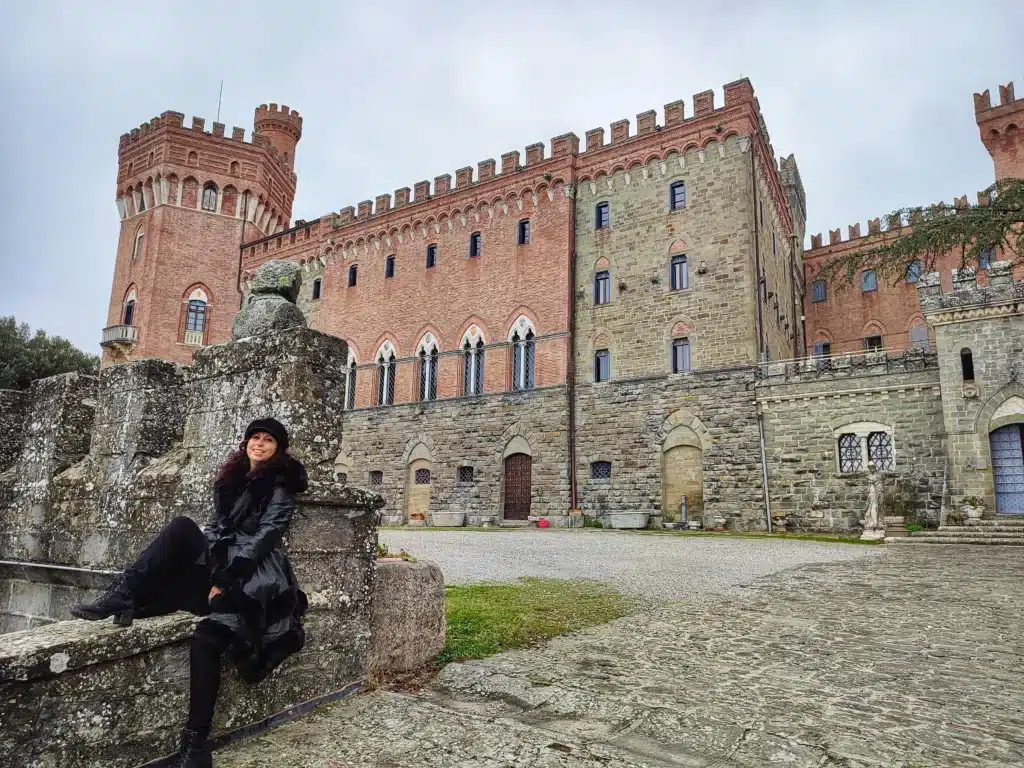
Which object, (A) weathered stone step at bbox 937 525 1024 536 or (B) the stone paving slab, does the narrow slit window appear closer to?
(A) weathered stone step at bbox 937 525 1024 536

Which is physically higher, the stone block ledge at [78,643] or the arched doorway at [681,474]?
the arched doorway at [681,474]

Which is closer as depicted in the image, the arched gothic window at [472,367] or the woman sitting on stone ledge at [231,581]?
the woman sitting on stone ledge at [231,581]

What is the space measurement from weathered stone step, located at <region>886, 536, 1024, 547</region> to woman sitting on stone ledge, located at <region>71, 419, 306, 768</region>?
632 inches

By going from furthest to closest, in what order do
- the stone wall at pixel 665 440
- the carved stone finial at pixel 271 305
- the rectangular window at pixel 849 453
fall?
the stone wall at pixel 665 440 < the rectangular window at pixel 849 453 < the carved stone finial at pixel 271 305

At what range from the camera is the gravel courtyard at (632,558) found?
8.81 m

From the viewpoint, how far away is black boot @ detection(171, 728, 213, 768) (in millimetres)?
2729

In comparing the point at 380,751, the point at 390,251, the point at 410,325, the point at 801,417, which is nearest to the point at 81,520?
the point at 380,751

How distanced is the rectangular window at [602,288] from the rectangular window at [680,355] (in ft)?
10.3

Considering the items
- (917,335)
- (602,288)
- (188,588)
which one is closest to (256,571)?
(188,588)

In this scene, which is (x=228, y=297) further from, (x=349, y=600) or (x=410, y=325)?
(x=349, y=600)

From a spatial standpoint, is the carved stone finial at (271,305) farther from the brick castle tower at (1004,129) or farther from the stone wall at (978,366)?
the brick castle tower at (1004,129)

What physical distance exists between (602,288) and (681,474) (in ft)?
24.0

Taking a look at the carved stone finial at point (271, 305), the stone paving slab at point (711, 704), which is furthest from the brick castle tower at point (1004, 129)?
the carved stone finial at point (271, 305)

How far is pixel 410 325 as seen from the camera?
28828mm
